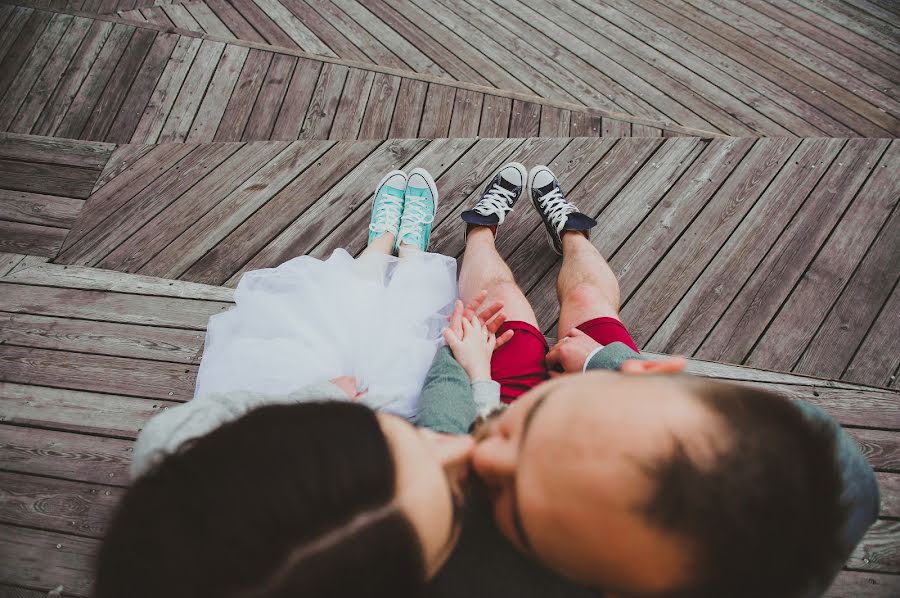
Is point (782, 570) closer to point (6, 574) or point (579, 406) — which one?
point (579, 406)

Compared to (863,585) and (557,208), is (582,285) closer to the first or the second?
(557,208)

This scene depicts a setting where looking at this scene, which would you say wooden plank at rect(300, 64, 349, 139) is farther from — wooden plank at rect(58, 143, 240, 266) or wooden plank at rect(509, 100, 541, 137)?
wooden plank at rect(509, 100, 541, 137)

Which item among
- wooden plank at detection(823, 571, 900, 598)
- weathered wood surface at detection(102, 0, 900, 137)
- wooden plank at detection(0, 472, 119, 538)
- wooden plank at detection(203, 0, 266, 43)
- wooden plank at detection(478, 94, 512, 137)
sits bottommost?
wooden plank at detection(0, 472, 119, 538)

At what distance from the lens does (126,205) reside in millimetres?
2031

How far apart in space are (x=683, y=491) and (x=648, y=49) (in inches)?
98.4

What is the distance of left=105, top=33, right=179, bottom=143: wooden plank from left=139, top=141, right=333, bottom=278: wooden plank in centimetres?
65

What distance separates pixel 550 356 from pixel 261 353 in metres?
0.76

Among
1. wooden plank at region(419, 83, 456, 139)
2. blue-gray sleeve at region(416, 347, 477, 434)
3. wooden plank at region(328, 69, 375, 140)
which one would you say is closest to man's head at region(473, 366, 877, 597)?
blue-gray sleeve at region(416, 347, 477, 434)

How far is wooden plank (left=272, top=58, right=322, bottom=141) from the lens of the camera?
222cm

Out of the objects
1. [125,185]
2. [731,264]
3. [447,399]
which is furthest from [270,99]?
[731,264]

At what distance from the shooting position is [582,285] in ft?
5.30

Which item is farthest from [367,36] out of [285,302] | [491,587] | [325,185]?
[491,587]

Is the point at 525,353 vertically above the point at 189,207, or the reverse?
the point at 525,353

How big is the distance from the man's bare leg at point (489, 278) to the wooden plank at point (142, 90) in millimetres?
1632
